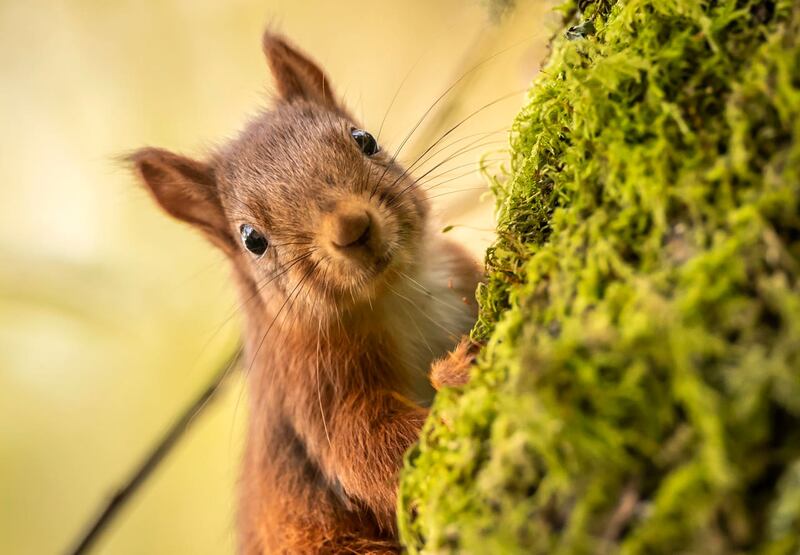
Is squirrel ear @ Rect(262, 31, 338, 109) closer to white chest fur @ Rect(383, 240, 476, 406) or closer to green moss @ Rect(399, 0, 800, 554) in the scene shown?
white chest fur @ Rect(383, 240, 476, 406)

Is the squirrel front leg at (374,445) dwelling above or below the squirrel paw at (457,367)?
below

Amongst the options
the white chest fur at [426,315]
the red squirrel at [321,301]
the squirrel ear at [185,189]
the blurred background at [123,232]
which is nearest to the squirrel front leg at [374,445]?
the red squirrel at [321,301]

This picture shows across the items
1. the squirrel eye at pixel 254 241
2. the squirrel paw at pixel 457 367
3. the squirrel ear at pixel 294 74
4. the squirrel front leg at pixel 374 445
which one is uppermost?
the squirrel ear at pixel 294 74

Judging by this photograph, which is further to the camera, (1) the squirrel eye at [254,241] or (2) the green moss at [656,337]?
(1) the squirrel eye at [254,241]

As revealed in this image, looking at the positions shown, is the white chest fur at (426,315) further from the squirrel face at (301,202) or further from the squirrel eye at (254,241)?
the squirrel eye at (254,241)

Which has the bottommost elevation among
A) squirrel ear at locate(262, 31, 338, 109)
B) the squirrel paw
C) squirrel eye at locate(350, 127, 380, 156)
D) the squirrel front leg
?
the squirrel front leg

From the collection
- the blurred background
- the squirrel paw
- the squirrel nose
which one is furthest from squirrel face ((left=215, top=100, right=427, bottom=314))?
the blurred background

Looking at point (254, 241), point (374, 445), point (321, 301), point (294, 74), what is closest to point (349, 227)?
point (321, 301)

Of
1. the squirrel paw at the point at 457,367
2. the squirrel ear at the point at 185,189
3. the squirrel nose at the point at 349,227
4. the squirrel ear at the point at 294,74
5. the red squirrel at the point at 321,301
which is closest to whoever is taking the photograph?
the squirrel paw at the point at 457,367

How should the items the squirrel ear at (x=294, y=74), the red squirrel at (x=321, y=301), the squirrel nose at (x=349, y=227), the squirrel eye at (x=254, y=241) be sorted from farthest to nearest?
the squirrel ear at (x=294, y=74)
the squirrel eye at (x=254, y=241)
the red squirrel at (x=321, y=301)
the squirrel nose at (x=349, y=227)
